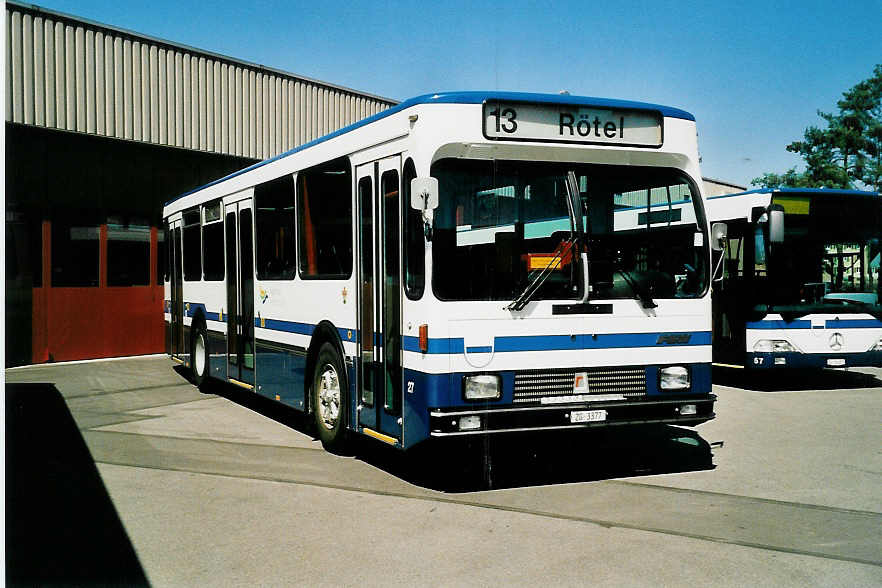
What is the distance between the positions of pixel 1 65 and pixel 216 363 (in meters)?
10.2

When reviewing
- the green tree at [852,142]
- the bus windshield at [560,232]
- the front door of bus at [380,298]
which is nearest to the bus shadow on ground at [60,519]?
the front door of bus at [380,298]

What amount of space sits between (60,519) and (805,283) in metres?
10.8

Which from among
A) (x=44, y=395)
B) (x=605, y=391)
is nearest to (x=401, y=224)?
(x=605, y=391)

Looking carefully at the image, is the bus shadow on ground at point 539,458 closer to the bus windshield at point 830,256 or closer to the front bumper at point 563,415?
the front bumper at point 563,415

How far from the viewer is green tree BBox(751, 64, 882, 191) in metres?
56.3

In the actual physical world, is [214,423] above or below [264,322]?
below

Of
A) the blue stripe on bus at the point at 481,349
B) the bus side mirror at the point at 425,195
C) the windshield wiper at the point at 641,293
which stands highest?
the bus side mirror at the point at 425,195

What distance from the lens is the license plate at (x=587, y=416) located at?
7.33 metres

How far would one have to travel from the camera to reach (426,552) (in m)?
5.66

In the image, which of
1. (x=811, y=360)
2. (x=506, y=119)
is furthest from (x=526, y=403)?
(x=811, y=360)

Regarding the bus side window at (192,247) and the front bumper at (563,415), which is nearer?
the front bumper at (563,415)

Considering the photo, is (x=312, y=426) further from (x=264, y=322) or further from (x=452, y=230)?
(x=452, y=230)

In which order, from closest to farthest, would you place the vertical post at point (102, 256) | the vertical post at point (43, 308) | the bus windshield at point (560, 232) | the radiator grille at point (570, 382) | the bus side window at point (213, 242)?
the bus windshield at point (560, 232) < the radiator grille at point (570, 382) < the bus side window at point (213, 242) < the vertical post at point (43, 308) < the vertical post at point (102, 256)

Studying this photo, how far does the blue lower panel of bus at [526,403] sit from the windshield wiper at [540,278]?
0.53 m
